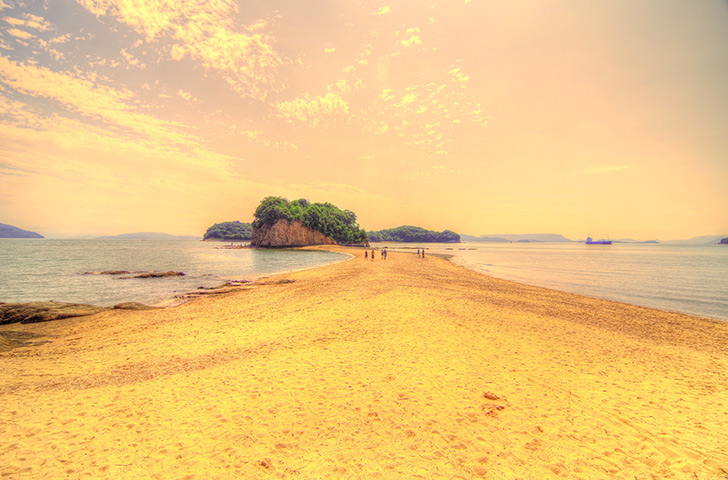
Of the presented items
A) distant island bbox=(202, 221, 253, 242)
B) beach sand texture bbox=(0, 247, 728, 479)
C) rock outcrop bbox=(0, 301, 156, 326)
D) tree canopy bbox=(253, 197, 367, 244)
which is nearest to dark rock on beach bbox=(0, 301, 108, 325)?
rock outcrop bbox=(0, 301, 156, 326)

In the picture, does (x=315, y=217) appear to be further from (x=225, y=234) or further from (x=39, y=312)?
(x=225, y=234)

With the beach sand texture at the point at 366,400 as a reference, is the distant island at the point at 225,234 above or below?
above

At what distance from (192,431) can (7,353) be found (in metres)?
10.0

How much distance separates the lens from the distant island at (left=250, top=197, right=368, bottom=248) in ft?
328

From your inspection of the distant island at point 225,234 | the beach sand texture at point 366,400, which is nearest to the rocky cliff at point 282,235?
the beach sand texture at point 366,400

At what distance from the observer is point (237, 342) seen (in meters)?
10.3

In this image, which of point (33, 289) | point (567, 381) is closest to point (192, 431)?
point (567, 381)

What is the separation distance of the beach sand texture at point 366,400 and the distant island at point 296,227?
8931cm

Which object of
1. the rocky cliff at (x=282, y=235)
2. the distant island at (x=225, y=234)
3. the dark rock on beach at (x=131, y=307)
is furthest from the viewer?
the distant island at (x=225, y=234)

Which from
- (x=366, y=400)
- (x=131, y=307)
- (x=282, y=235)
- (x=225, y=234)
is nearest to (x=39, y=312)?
(x=131, y=307)

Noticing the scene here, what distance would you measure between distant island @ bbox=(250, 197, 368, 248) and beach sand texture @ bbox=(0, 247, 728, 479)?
3516 inches

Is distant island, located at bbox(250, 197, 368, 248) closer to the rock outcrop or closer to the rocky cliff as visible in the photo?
the rocky cliff

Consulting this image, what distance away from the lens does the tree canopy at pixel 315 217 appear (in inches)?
3952

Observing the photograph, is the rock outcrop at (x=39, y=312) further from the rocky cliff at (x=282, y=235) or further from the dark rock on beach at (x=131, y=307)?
the rocky cliff at (x=282, y=235)
